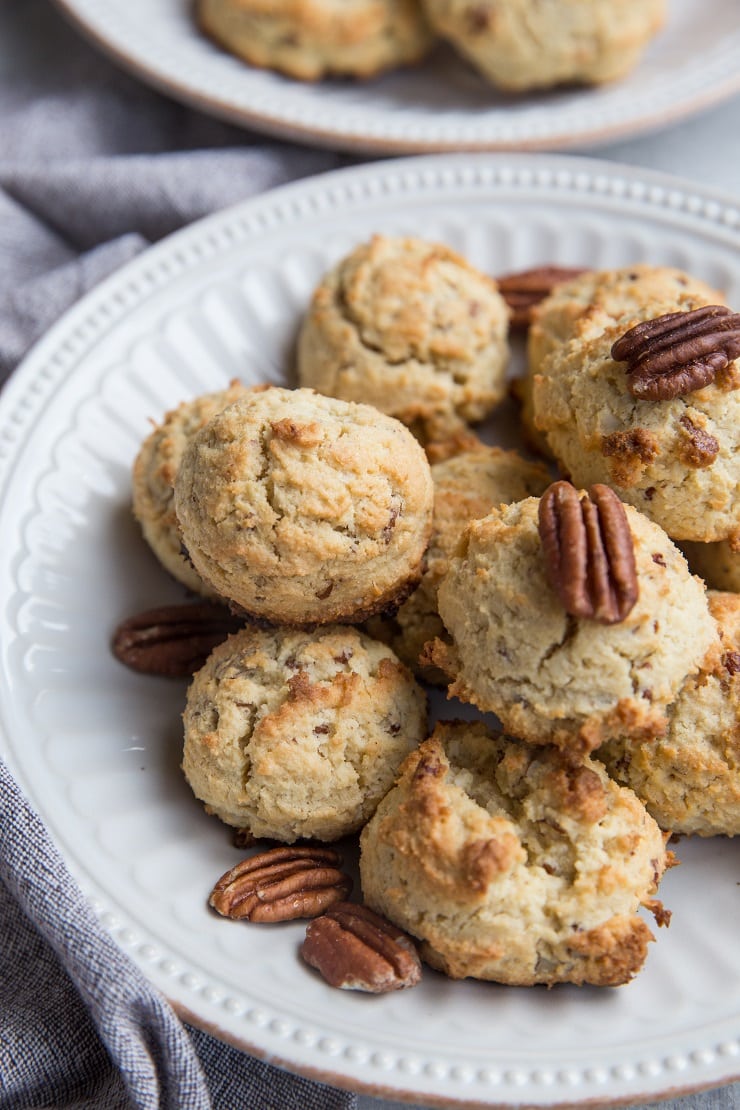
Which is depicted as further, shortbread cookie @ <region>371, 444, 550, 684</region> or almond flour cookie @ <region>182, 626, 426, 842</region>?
shortbread cookie @ <region>371, 444, 550, 684</region>

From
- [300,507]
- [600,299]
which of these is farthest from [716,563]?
[300,507]

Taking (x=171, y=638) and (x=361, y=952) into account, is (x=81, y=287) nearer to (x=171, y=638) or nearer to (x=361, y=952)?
(x=171, y=638)

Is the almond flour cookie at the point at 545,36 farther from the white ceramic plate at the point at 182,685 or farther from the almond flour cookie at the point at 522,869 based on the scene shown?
the almond flour cookie at the point at 522,869

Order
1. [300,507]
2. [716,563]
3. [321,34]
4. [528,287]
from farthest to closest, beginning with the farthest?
[321,34]
[528,287]
[716,563]
[300,507]

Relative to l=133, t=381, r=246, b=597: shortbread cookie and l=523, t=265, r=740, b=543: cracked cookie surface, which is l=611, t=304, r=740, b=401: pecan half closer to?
l=523, t=265, r=740, b=543: cracked cookie surface

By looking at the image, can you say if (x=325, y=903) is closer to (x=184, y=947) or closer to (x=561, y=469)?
(x=184, y=947)

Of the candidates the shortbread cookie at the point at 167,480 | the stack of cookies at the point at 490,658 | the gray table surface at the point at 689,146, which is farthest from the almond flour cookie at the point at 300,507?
the gray table surface at the point at 689,146

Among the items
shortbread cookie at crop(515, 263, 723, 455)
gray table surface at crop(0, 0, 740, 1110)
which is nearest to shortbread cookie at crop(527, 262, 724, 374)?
shortbread cookie at crop(515, 263, 723, 455)
